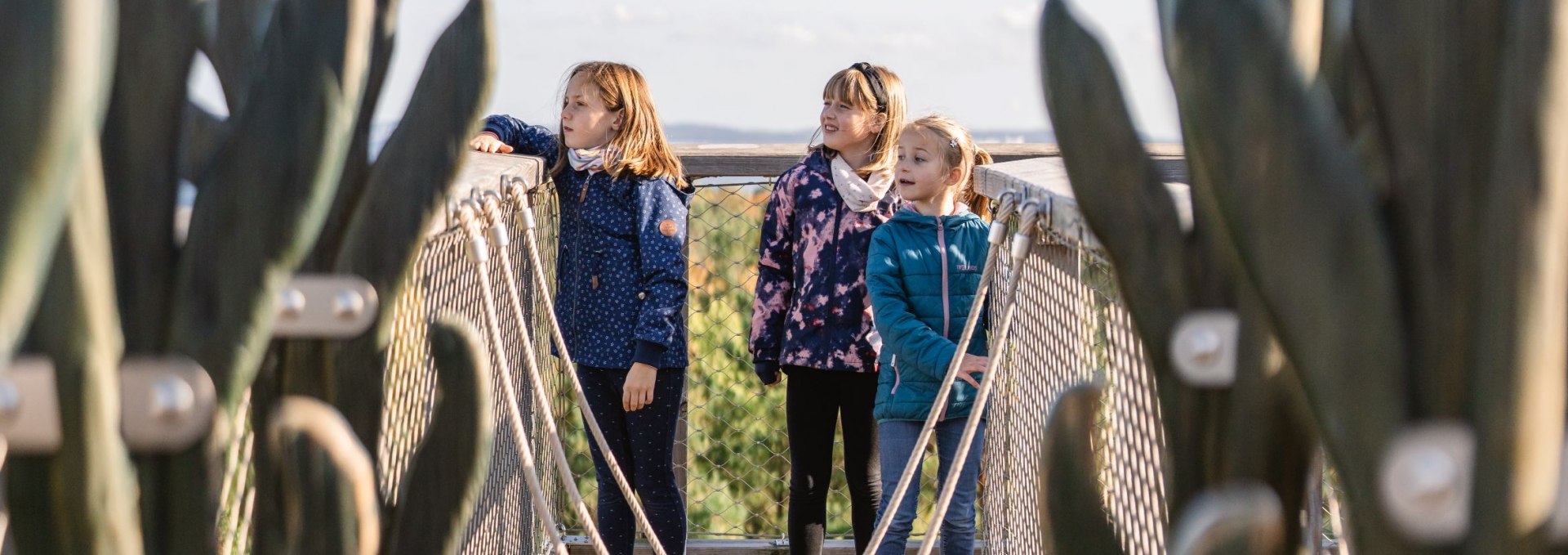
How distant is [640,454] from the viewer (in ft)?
9.84

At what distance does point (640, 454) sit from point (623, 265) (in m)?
0.42

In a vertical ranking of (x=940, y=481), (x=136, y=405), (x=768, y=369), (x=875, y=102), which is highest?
(x=875, y=102)

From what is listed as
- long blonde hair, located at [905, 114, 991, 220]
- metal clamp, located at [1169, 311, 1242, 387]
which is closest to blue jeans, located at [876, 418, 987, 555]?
long blonde hair, located at [905, 114, 991, 220]

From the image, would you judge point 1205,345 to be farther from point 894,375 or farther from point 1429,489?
point 894,375

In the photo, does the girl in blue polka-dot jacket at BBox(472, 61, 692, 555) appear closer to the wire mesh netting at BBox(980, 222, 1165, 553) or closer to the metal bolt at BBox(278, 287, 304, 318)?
the wire mesh netting at BBox(980, 222, 1165, 553)

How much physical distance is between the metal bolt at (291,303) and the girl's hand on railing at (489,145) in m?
2.07

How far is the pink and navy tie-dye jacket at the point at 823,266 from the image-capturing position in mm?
2955

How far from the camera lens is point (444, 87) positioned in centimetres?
72

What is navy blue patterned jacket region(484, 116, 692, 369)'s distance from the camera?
294 centimetres

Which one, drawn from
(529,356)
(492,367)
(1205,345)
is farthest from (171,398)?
(492,367)

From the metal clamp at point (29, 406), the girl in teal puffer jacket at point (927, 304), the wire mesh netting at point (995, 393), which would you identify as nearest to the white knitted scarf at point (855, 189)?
the girl in teal puffer jacket at point (927, 304)

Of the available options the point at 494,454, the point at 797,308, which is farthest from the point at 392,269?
the point at 797,308

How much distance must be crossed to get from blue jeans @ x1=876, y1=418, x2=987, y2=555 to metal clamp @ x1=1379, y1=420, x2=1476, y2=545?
220 cm

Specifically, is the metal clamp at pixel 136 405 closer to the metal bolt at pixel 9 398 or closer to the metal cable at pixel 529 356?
the metal bolt at pixel 9 398
